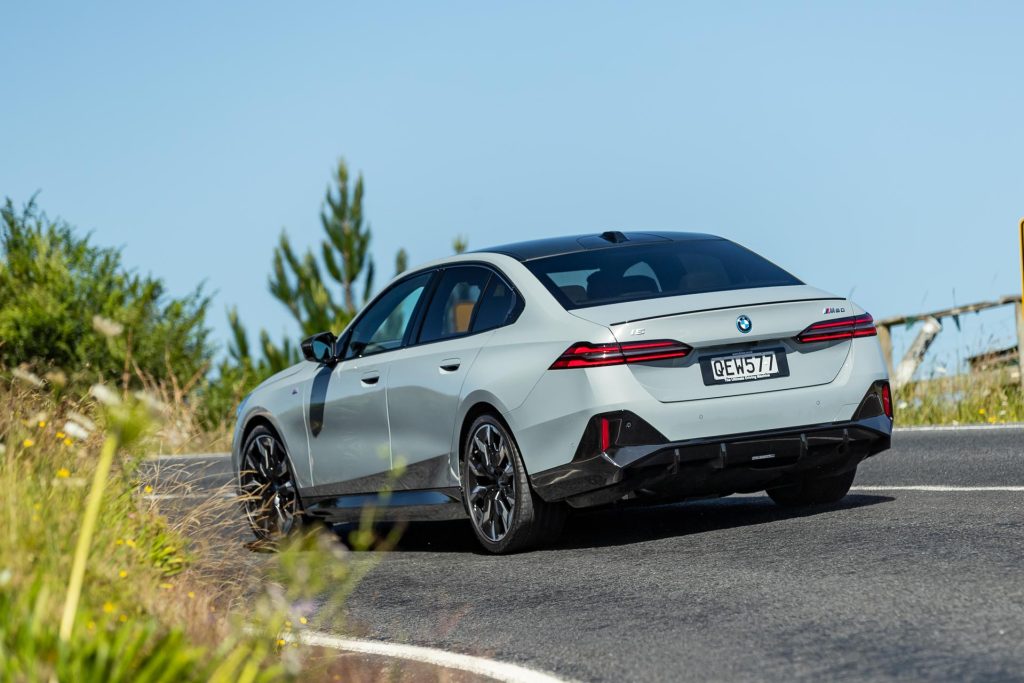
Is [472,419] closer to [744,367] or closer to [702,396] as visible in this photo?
[702,396]

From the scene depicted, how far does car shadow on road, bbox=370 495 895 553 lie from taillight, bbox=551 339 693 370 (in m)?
1.37

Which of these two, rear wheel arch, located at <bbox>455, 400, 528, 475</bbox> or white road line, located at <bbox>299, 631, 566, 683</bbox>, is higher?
rear wheel arch, located at <bbox>455, 400, 528, 475</bbox>

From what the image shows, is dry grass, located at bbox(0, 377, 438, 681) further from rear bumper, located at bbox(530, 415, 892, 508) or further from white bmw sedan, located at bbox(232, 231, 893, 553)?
rear bumper, located at bbox(530, 415, 892, 508)

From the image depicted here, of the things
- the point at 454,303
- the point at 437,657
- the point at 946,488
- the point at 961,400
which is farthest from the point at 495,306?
the point at 961,400

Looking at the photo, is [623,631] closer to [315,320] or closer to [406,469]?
[406,469]

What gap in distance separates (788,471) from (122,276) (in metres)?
19.2

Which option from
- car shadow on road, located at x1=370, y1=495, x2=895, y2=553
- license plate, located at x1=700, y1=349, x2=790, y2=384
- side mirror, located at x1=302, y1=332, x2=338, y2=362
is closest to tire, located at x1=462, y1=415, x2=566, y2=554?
car shadow on road, located at x1=370, y1=495, x2=895, y2=553

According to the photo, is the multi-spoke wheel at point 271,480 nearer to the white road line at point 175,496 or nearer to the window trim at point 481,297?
the window trim at point 481,297

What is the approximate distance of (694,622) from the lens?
6.41 metres

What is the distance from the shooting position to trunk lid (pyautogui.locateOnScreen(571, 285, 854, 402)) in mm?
8000

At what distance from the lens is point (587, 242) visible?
9375 millimetres

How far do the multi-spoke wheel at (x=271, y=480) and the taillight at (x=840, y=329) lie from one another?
3679 millimetres

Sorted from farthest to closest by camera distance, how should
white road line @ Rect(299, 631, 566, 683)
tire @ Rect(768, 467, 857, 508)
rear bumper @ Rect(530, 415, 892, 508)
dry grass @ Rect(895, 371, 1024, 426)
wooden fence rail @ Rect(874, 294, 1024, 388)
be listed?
wooden fence rail @ Rect(874, 294, 1024, 388), dry grass @ Rect(895, 371, 1024, 426), tire @ Rect(768, 467, 857, 508), rear bumper @ Rect(530, 415, 892, 508), white road line @ Rect(299, 631, 566, 683)

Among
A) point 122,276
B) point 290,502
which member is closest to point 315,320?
point 122,276
